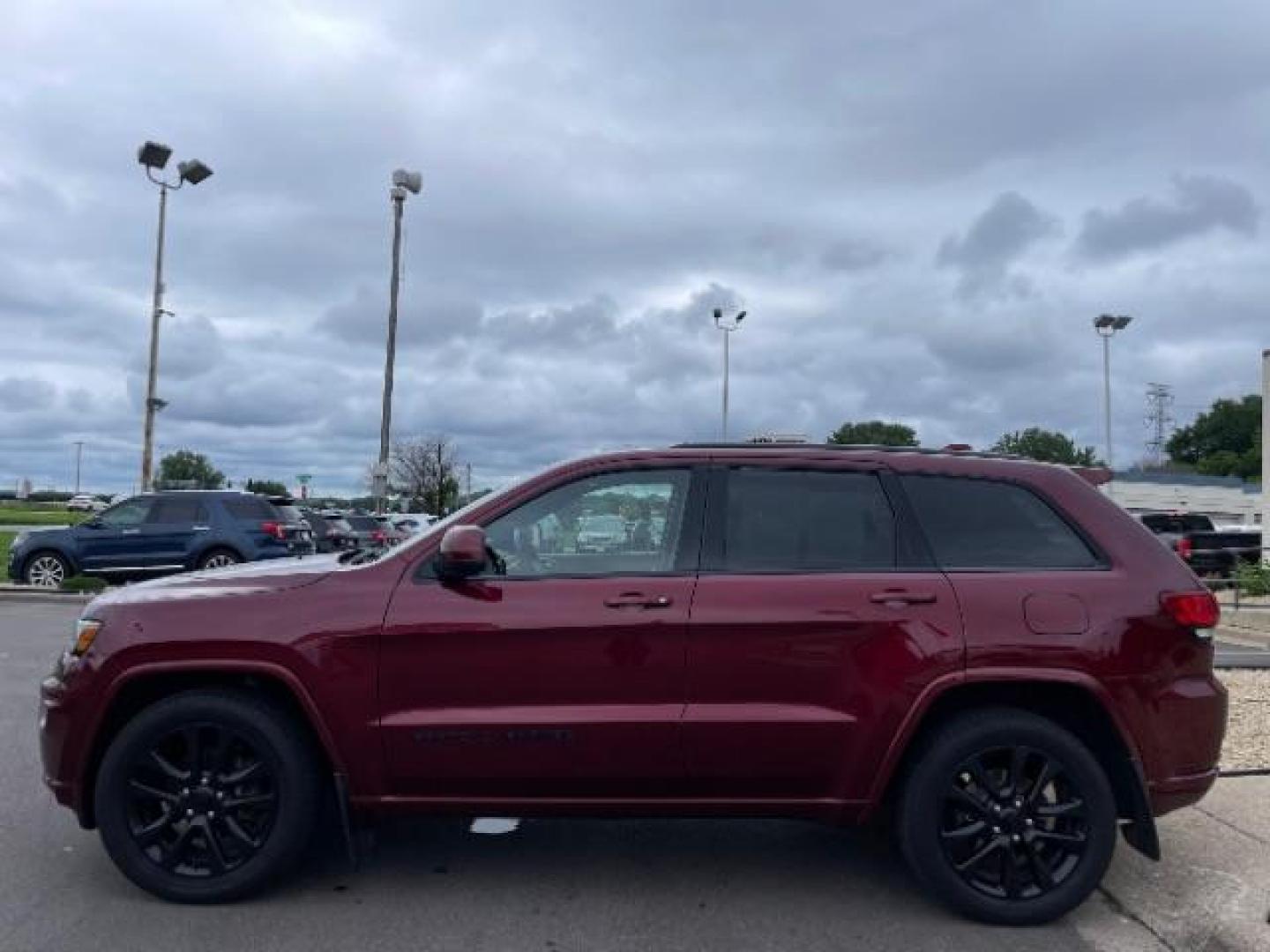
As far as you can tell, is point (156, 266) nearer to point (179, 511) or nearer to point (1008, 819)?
point (179, 511)

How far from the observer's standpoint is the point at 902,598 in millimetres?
4492

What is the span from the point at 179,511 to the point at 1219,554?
1801 centimetres

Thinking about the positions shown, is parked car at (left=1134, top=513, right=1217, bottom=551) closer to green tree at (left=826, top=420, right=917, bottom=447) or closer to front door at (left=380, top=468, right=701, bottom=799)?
front door at (left=380, top=468, right=701, bottom=799)

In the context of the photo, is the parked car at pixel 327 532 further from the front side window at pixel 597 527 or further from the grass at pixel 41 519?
the grass at pixel 41 519

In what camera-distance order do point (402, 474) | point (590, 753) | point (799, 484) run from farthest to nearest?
point (402, 474) < point (799, 484) < point (590, 753)

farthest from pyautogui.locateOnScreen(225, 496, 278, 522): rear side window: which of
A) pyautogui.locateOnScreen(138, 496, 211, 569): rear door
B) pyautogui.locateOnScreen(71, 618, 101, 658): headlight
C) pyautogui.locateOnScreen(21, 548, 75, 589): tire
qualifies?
pyautogui.locateOnScreen(71, 618, 101, 658): headlight

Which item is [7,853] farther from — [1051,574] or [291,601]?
[1051,574]

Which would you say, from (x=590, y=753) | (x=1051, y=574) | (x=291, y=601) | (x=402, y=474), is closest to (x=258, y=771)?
(x=291, y=601)

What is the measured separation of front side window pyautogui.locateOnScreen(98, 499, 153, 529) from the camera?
18656 mm

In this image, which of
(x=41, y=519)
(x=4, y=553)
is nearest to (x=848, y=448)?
(x=4, y=553)

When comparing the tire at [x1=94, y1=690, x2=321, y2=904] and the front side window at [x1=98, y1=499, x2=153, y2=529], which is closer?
the tire at [x1=94, y1=690, x2=321, y2=904]

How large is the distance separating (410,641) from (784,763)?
143 centimetres

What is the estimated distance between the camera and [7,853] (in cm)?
515

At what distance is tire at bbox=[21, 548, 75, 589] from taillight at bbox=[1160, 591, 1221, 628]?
1765 centimetres
